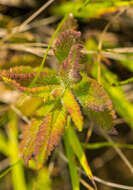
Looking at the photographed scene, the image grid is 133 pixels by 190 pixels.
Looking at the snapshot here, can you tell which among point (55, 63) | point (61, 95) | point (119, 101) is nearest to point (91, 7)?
point (55, 63)

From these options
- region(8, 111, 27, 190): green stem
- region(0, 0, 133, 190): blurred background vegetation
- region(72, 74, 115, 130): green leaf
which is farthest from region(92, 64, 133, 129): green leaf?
region(8, 111, 27, 190): green stem

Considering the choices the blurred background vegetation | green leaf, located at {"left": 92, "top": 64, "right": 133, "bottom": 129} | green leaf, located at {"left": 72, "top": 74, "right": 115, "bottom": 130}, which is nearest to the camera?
green leaf, located at {"left": 72, "top": 74, "right": 115, "bottom": 130}

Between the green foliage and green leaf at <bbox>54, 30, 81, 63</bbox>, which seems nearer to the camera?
green leaf at <bbox>54, 30, 81, 63</bbox>

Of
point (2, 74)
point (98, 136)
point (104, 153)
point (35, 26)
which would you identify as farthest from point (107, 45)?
point (2, 74)

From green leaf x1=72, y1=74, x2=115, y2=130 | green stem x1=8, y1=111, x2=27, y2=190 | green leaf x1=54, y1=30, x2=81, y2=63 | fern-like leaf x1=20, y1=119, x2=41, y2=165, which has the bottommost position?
green stem x1=8, y1=111, x2=27, y2=190

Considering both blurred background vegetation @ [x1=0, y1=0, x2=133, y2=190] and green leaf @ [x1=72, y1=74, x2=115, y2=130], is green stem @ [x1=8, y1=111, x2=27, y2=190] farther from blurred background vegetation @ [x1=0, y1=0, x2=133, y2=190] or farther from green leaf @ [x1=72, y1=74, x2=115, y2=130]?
green leaf @ [x1=72, y1=74, x2=115, y2=130]

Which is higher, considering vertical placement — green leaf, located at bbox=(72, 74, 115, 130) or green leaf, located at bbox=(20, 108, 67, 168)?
green leaf, located at bbox=(72, 74, 115, 130)

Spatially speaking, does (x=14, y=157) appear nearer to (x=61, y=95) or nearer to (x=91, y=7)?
(x=61, y=95)

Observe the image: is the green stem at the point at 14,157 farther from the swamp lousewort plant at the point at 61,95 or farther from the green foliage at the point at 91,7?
the green foliage at the point at 91,7

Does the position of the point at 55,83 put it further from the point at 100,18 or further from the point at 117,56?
the point at 100,18
